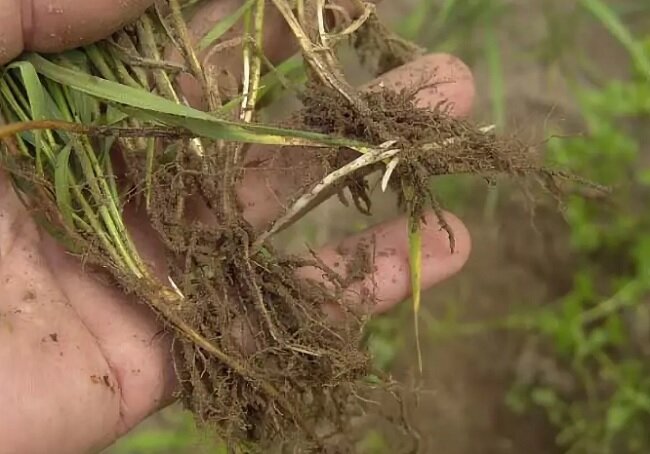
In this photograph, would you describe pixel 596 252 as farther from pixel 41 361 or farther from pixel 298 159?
pixel 41 361

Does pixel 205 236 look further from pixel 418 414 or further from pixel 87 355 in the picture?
pixel 418 414

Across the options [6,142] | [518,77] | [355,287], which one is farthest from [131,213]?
[518,77]

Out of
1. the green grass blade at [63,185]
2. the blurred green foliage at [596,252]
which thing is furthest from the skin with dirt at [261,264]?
the blurred green foliage at [596,252]

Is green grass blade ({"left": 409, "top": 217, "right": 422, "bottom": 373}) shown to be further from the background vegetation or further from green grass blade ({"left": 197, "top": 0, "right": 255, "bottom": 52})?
the background vegetation

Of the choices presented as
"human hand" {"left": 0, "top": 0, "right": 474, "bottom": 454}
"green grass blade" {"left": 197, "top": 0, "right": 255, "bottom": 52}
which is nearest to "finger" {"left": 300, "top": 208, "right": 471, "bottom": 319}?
"human hand" {"left": 0, "top": 0, "right": 474, "bottom": 454}

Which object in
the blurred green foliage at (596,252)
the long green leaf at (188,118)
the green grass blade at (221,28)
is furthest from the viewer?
the blurred green foliage at (596,252)

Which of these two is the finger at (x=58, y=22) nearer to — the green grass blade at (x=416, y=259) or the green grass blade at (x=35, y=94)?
the green grass blade at (x=35, y=94)

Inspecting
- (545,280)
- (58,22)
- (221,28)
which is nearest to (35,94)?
(58,22)

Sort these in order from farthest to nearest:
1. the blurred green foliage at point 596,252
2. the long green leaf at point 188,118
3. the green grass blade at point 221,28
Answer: the blurred green foliage at point 596,252
the green grass blade at point 221,28
the long green leaf at point 188,118
